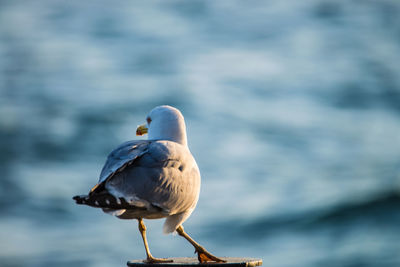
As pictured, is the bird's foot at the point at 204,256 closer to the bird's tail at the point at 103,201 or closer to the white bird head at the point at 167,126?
the white bird head at the point at 167,126

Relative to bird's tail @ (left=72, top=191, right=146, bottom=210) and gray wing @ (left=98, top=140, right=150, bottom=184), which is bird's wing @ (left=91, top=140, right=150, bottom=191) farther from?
bird's tail @ (left=72, top=191, right=146, bottom=210)

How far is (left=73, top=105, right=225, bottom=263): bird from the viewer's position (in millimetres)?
4746

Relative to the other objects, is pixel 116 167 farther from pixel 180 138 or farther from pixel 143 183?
pixel 180 138

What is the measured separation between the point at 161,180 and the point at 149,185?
4.7 inches

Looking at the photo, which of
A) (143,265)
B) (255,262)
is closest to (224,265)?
(255,262)

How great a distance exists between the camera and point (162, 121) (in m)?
5.70

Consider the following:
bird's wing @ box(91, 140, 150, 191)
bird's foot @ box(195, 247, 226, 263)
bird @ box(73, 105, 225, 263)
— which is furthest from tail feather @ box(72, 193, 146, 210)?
bird's foot @ box(195, 247, 226, 263)

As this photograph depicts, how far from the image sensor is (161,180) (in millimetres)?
5008

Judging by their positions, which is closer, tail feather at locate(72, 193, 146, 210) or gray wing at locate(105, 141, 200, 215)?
tail feather at locate(72, 193, 146, 210)

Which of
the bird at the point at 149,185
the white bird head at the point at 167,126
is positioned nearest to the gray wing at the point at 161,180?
the bird at the point at 149,185

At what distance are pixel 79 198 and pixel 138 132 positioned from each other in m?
1.56

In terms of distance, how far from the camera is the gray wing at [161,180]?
15.9ft

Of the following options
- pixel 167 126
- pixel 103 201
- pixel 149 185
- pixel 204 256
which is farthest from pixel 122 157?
pixel 204 256

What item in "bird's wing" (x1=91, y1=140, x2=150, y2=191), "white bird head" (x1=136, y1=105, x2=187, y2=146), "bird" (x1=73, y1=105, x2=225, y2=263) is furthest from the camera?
"white bird head" (x1=136, y1=105, x2=187, y2=146)
